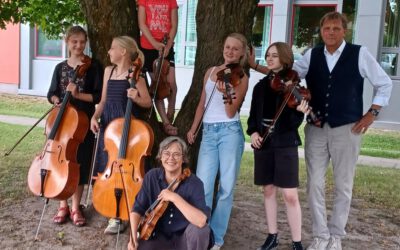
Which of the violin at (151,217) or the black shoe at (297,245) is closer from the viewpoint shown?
the violin at (151,217)

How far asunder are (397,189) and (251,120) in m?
3.41

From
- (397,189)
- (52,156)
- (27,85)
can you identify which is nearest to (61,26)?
(52,156)

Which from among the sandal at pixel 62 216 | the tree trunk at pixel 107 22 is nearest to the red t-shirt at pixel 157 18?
the tree trunk at pixel 107 22

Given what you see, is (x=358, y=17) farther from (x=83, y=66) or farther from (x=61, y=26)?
(x=83, y=66)

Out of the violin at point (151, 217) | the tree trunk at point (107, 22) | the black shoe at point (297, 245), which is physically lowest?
the black shoe at point (297, 245)

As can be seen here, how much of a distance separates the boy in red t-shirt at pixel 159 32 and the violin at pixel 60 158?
68cm

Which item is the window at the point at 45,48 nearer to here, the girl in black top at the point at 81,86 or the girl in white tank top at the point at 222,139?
the girl in black top at the point at 81,86

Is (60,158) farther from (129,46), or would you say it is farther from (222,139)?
(222,139)

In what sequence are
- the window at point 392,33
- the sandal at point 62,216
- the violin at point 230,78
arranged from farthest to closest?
the window at point 392,33 < the sandal at point 62,216 < the violin at point 230,78

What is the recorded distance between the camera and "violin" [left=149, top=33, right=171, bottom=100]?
12.4ft

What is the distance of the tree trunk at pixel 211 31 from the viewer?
4.03 metres

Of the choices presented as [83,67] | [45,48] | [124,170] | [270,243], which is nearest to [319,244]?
[270,243]

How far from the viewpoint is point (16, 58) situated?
593 inches

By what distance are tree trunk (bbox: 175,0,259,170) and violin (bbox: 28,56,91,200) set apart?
928mm
